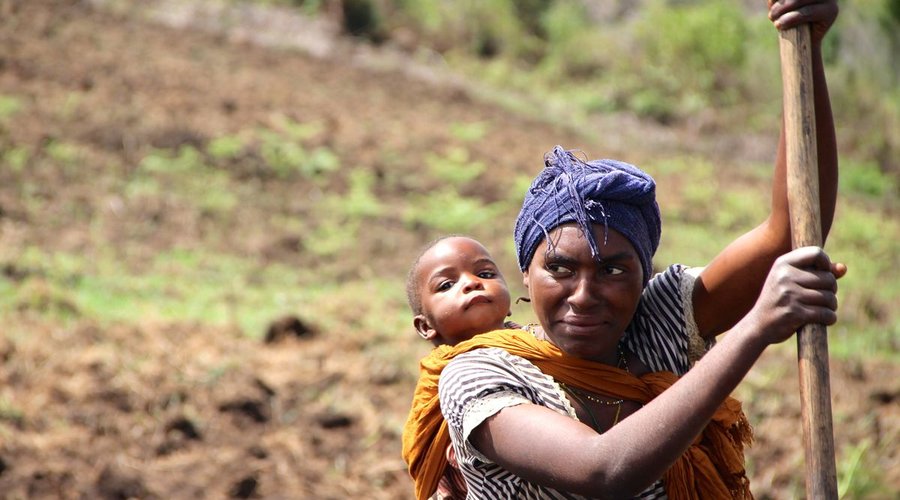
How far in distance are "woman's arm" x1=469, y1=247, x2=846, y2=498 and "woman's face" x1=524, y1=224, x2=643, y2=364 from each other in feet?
0.79

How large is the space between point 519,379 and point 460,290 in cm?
47

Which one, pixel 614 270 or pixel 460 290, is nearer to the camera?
pixel 614 270

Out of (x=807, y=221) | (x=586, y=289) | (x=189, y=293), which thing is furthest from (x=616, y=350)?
(x=189, y=293)

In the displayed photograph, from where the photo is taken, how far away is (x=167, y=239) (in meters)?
8.75

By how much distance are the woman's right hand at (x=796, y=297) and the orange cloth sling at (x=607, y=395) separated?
332 mm

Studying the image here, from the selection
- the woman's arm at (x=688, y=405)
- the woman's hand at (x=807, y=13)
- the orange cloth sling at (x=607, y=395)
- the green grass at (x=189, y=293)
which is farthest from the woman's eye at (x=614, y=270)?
the green grass at (x=189, y=293)

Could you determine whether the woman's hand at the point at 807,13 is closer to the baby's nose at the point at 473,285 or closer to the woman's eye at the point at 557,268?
the woman's eye at the point at 557,268

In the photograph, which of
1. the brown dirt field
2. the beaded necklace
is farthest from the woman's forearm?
the brown dirt field

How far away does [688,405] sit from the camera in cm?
169

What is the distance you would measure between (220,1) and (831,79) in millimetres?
9103

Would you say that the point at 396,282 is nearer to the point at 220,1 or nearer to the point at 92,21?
the point at 92,21

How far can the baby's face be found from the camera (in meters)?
2.38

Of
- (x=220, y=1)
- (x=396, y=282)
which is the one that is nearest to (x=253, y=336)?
(x=396, y=282)

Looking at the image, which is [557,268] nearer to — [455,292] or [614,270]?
[614,270]
